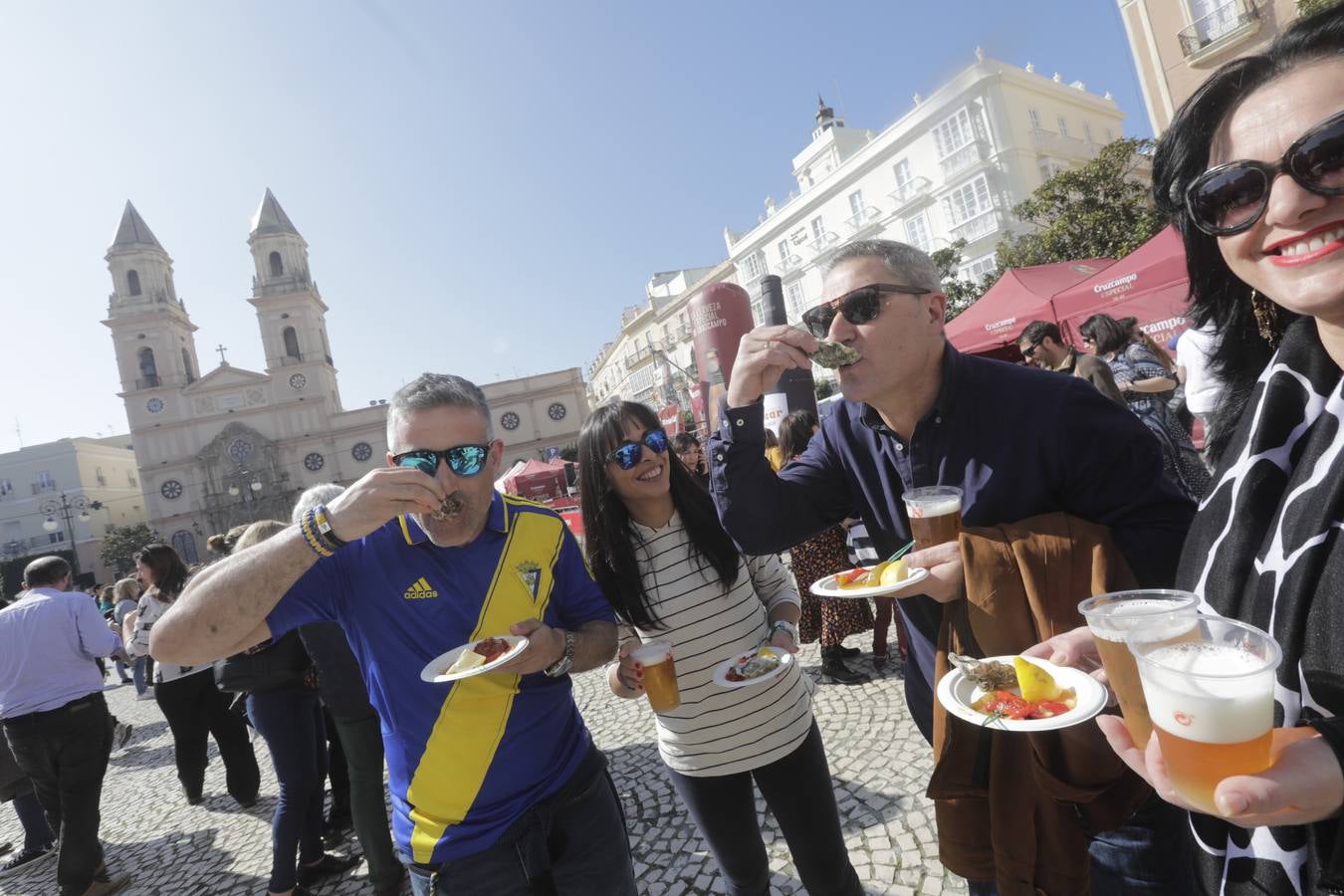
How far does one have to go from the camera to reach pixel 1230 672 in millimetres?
940

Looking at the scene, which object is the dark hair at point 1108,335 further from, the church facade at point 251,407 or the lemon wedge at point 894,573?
A: the church facade at point 251,407

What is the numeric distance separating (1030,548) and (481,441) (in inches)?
66.2

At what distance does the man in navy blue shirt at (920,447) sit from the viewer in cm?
165

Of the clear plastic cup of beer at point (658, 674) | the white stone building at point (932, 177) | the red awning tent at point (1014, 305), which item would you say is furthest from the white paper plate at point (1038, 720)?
the white stone building at point (932, 177)

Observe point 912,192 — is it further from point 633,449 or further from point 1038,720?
point 1038,720

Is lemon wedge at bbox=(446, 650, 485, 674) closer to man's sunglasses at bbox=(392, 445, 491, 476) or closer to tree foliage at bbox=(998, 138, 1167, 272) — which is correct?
man's sunglasses at bbox=(392, 445, 491, 476)

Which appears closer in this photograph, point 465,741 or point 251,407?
point 465,741

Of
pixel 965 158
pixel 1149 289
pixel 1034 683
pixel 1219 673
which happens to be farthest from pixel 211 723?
pixel 965 158

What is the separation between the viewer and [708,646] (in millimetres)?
2527

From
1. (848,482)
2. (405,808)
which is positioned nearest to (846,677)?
(848,482)

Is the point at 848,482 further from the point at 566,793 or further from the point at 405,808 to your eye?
the point at 405,808

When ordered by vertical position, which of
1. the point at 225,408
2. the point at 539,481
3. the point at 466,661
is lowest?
the point at 466,661

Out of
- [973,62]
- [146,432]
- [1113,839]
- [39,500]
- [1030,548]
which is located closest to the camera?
[1030,548]

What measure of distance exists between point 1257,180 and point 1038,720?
1.12 meters
